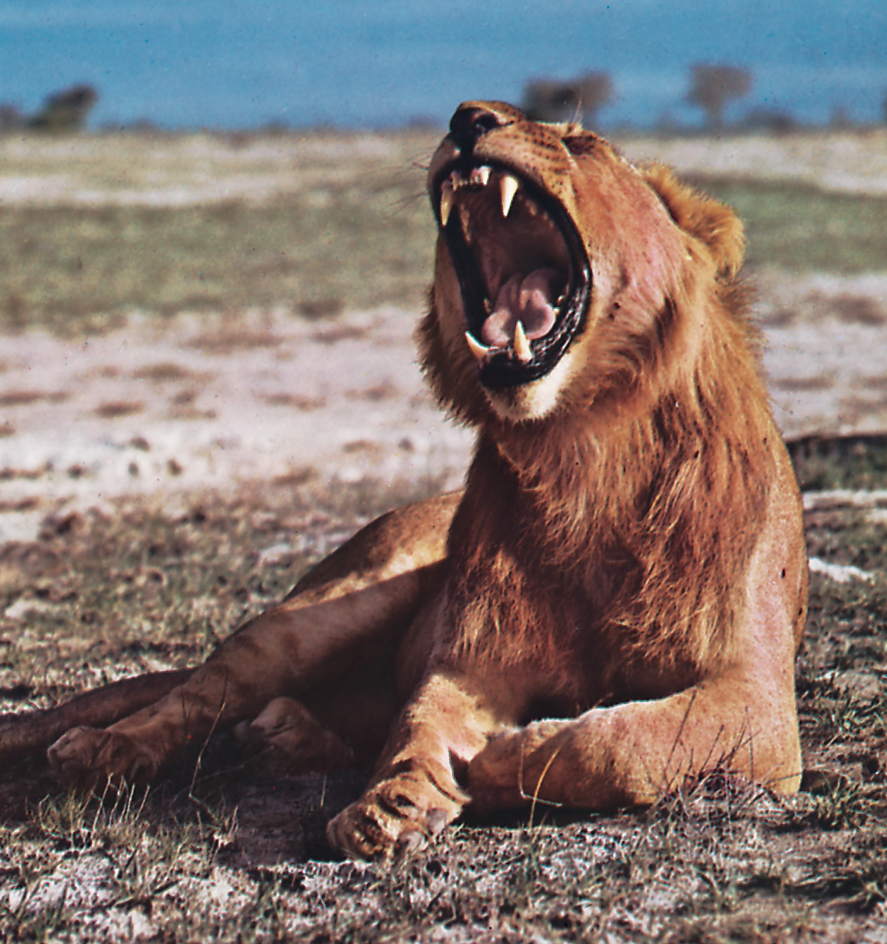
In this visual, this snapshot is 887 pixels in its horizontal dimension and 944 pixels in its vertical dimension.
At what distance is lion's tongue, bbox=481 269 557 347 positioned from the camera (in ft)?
10.4

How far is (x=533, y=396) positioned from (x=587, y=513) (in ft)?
1.29

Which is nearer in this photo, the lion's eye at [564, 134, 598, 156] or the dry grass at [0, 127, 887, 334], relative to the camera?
the lion's eye at [564, 134, 598, 156]

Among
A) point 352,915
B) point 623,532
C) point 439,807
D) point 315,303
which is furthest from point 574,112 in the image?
point 315,303

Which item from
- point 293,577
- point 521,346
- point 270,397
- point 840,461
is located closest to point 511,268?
point 521,346

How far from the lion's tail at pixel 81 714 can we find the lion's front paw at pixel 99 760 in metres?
0.25

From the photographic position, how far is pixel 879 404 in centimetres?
991

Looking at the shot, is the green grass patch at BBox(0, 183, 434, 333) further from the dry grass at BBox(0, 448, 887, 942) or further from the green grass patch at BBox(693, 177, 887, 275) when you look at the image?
Answer: the dry grass at BBox(0, 448, 887, 942)

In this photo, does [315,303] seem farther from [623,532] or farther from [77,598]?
[623,532]

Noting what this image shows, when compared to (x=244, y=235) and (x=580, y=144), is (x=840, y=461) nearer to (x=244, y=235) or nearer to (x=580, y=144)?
(x=580, y=144)

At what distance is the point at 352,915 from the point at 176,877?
1.63 ft

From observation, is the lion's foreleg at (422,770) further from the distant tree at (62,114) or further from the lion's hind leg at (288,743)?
the distant tree at (62,114)

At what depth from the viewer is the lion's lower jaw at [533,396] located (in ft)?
9.93

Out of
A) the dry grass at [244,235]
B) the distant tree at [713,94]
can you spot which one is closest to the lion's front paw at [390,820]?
the dry grass at [244,235]

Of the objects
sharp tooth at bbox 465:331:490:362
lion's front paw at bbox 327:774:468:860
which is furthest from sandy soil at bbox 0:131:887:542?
lion's front paw at bbox 327:774:468:860
